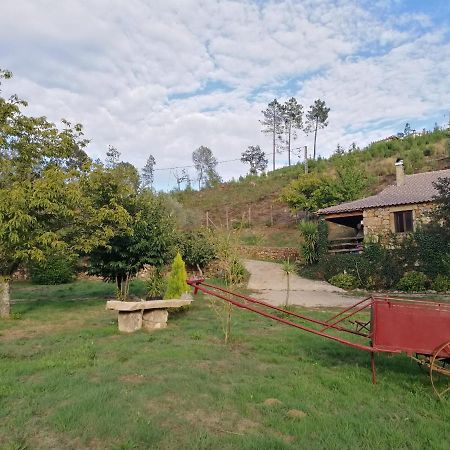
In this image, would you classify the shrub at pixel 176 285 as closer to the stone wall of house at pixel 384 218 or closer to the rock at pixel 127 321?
the rock at pixel 127 321

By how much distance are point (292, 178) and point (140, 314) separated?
37.2m

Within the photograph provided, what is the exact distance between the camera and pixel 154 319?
9711mm

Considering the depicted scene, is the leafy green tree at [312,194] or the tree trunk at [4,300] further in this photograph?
the leafy green tree at [312,194]

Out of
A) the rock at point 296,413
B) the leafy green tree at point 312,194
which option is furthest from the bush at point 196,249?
the rock at point 296,413

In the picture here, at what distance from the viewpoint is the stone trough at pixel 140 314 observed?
9195 millimetres

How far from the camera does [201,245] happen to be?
74.6 ft

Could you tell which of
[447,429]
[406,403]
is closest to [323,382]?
→ [406,403]

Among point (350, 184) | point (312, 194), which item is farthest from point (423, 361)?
point (312, 194)

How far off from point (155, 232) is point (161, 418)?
31.9 feet

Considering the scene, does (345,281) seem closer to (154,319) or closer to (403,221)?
(403,221)

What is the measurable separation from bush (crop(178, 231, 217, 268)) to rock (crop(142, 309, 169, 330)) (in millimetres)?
12527

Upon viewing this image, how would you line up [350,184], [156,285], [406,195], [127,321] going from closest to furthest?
[127,321] → [156,285] → [406,195] → [350,184]

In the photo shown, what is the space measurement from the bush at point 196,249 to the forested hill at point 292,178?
40.0ft

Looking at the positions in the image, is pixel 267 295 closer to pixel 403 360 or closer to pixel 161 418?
pixel 403 360
